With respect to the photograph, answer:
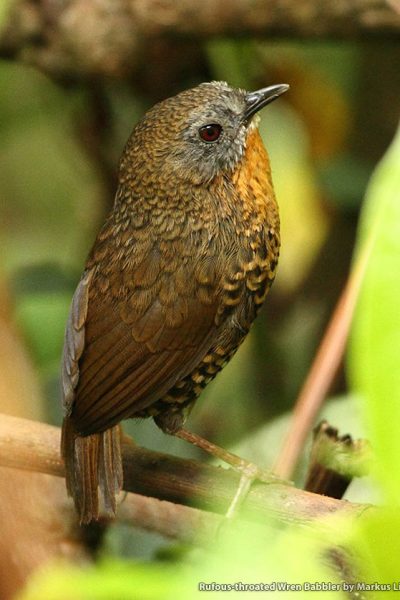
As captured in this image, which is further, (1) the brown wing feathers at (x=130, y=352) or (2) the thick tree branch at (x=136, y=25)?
(2) the thick tree branch at (x=136, y=25)

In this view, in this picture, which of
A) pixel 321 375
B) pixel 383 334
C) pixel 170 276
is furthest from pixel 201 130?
pixel 383 334

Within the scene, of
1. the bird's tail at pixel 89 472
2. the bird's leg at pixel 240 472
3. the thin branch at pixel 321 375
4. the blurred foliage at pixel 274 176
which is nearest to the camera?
the thin branch at pixel 321 375

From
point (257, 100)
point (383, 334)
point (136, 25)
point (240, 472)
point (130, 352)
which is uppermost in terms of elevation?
point (136, 25)

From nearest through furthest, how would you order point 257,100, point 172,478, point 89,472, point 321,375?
point 321,375
point 172,478
point 89,472
point 257,100

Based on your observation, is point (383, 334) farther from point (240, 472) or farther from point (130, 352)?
Answer: point (130, 352)

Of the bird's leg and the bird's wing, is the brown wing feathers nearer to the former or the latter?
the bird's wing

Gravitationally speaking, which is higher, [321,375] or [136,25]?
[136,25]

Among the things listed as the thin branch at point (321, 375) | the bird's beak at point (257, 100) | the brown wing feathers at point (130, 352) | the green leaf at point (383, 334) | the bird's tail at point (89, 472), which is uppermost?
the bird's beak at point (257, 100)

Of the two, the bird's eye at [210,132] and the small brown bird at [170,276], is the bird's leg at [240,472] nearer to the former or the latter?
the small brown bird at [170,276]

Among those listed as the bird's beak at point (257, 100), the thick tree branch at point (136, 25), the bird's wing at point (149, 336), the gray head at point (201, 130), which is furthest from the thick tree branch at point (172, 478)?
the thick tree branch at point (136, 25)
